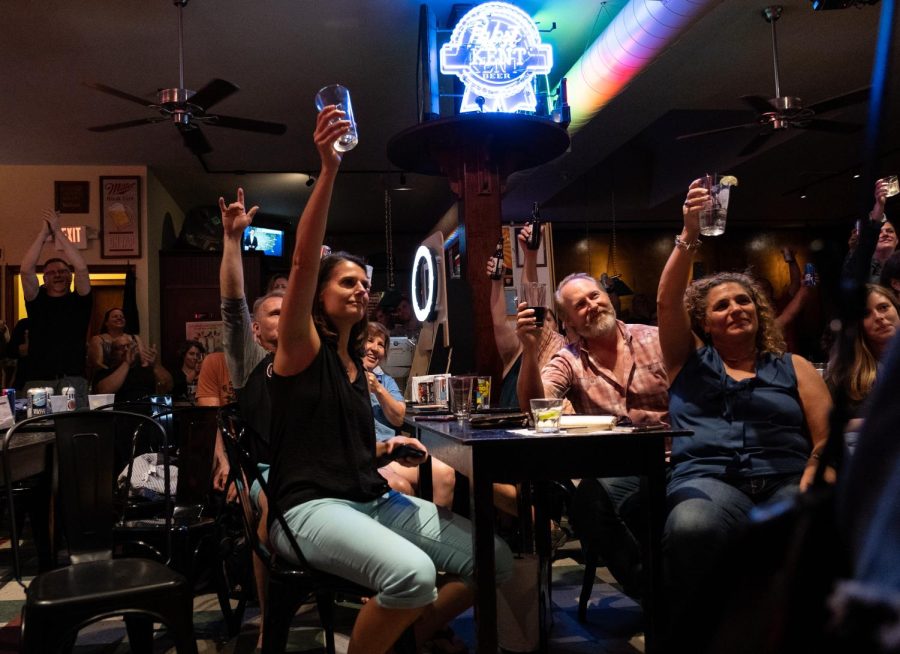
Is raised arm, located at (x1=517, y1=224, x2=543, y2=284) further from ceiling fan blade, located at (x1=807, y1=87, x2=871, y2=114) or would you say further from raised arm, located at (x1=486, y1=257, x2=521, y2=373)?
ceiling fan blade, located at (x1=807, y1=87, x2=871, y2=114)

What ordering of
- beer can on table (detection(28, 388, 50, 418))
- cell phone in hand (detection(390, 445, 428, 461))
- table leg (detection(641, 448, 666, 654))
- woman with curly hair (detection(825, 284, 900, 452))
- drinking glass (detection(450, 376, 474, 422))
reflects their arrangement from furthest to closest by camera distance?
beer can on table (detection(28, 388, 50, 418)) → drinking glass (detection(450, 376, 474, 422)) → woman with curly hair (detection(825, 284, 900, 452)) → cell phone in hand (detection(390, 445, 428, 461)) → table leg (detection(641, 448, 666, 654))

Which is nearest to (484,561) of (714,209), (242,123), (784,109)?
(714,209)

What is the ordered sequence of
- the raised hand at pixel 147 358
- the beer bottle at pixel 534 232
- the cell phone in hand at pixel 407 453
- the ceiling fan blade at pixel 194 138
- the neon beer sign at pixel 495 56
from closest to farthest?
the cell phone in hand at pixel 407 453
the beer bottle at pixel 534 232
the neon beer sign at pixel 495 56
the ceiling fan blade at pixel 194 138
the raised hand at pixel 147 358

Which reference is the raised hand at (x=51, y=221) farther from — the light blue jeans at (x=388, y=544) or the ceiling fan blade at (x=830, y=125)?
the ceiling fan blade at (x=830, y=125)

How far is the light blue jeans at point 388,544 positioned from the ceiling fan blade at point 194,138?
437 cm

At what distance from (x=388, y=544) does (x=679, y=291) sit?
119 centimetres

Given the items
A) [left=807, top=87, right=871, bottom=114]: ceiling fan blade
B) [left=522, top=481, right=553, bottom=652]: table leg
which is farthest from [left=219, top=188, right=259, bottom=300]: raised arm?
[left=807, top=87, right=871, bottom=114]: ceiling fan blade

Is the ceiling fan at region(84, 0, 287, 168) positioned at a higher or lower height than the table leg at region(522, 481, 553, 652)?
higher

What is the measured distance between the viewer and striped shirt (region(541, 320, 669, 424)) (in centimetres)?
267

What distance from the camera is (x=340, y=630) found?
283 centimetres

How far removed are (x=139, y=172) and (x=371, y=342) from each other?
19.9 feet

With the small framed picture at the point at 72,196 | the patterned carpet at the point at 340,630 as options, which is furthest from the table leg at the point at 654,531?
the small framed picture at the point at 72,196

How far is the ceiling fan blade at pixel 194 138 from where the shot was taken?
18.3ft

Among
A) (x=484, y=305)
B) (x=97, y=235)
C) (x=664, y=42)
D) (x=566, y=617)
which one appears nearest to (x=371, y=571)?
(x=566, y=617)
